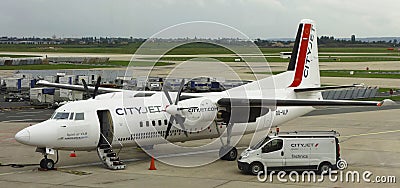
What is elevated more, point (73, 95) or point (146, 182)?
point (73, 95)

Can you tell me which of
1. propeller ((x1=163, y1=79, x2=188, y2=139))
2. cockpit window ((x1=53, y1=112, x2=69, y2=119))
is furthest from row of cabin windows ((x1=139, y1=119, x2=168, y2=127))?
cockpit window ((x1=53, y1=112, x2=69, y2=119))

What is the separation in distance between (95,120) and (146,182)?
3.97 meters

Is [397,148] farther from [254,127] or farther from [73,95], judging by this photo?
[73,95]

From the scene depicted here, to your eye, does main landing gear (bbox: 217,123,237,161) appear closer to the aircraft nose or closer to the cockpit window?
the cockpit window

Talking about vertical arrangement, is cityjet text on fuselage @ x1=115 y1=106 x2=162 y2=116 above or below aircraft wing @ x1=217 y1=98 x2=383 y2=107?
below

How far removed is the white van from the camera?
2183 centimetres

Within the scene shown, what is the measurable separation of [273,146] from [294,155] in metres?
0.84

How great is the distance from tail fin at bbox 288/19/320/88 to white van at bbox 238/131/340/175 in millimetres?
7787

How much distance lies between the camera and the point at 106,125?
77.8 feet

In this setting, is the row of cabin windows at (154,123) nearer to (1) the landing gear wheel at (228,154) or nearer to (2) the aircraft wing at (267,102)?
(2) the aircraft wing at (267,102)

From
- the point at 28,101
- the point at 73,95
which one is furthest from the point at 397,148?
the point at 28,101

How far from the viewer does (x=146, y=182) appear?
20688 millimetres

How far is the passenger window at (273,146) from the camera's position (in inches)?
862

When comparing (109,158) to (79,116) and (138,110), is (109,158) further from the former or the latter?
(138,110)
